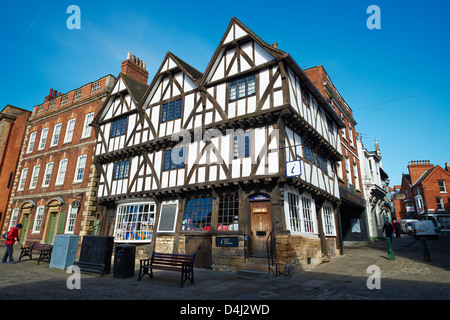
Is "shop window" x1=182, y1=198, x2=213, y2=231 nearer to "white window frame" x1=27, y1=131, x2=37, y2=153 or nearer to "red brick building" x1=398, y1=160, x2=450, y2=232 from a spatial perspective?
"white window frame" x1=27, y1=131, x2=37, y2=153

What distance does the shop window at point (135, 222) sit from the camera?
612 inches

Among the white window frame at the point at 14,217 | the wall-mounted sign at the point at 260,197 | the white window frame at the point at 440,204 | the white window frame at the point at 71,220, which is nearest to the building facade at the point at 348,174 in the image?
the wall-mounted sign at the point at 260,197

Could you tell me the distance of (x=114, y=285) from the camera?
8148 mm

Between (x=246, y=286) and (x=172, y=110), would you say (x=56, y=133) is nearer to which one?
(x=172, y=110)

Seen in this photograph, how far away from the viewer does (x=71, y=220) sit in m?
18.7

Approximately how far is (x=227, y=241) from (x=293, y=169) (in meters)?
4.39

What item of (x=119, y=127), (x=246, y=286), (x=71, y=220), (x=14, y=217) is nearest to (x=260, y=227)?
(x=246, y=286)

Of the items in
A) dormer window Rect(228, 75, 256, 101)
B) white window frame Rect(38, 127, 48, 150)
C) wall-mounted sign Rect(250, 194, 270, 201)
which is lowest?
wall-mounted sign Rect(250, 194, 270, 201)

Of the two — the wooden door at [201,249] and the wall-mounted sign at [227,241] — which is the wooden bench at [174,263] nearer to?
the wall-mounted sign at [227,241]

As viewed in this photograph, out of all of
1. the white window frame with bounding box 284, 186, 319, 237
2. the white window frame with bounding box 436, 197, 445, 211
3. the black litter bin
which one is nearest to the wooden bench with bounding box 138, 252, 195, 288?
the black litter bin

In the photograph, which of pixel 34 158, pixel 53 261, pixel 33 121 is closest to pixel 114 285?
pixel 53 261

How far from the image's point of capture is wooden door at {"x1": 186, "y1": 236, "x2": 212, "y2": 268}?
12.6 metres

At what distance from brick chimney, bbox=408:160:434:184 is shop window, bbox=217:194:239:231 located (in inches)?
1928

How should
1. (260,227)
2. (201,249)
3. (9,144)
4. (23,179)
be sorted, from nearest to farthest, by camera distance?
(260,227) → (201,249) → (23,179) → (9,144)
